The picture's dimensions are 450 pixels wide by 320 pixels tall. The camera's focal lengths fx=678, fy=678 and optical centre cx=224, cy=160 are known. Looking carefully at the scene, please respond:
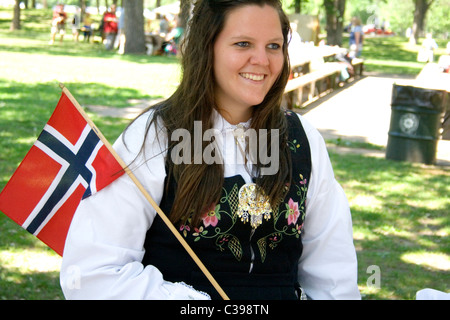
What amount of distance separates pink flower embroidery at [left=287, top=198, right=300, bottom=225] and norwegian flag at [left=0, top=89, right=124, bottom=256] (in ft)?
2.51

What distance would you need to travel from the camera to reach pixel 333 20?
25375mm

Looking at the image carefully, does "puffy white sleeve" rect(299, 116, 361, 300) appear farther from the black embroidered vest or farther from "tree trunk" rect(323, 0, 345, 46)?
"tree trunk" rect(323, 0, 345, 46)

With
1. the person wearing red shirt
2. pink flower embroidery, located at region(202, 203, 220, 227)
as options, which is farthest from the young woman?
the person wearing red shirt

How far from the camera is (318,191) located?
2660 millimetres

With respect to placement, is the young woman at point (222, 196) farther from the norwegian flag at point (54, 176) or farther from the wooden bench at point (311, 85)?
the wooden bench at point (311, 85)

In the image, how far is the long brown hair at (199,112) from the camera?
94.7 inches

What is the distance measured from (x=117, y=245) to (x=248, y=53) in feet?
2.76

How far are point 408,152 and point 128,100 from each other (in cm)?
571

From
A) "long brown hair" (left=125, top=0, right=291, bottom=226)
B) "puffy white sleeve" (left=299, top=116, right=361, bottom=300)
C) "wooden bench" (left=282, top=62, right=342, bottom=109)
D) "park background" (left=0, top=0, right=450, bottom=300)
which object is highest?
"long brown hair" (left=125, top=0, right=291, bottom=226)

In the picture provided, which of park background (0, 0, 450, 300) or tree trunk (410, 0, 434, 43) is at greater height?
tree trunk (410, 0, 434, 43)

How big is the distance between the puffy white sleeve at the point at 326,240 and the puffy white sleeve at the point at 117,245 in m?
0.57

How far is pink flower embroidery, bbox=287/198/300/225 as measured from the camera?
2.52 metres

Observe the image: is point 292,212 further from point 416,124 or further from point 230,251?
point 416,124
